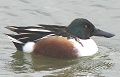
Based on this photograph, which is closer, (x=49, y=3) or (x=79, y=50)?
(x=79, y=50)

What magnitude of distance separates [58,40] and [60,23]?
209cm

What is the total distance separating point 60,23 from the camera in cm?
1102

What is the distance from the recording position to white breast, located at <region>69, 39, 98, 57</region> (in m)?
9.04

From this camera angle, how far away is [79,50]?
356 inches

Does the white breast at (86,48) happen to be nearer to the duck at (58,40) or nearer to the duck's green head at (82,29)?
the duck at (58,40)

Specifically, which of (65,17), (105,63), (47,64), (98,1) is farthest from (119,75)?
(98,1)

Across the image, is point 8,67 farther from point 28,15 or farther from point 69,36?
point 28,15

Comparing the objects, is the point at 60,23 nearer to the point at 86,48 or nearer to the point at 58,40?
the point at 86,48

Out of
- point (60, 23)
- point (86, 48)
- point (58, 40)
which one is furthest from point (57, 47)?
point (60, 23)

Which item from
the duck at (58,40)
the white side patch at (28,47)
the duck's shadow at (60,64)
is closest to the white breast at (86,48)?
the duck at (58,40)

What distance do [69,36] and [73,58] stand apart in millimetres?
425

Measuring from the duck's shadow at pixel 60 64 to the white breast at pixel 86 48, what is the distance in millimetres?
108

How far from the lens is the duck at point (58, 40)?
8984 mm

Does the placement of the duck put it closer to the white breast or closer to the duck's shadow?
the white breast
